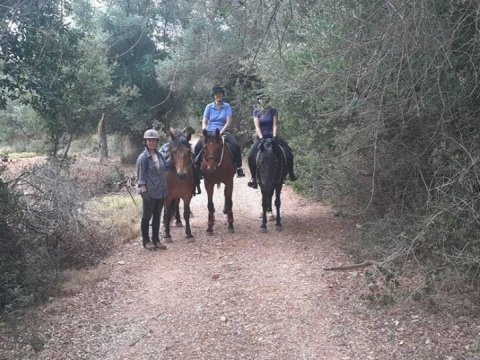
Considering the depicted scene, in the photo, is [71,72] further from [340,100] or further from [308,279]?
[308,279]

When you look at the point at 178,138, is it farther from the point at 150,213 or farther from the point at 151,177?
the point at 150,213

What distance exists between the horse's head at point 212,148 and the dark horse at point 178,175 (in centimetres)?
35

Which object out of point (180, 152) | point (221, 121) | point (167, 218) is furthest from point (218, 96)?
point (167, 218)

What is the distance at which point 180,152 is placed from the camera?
8711 mm

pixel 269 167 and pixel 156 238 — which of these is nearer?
pixel 156 238

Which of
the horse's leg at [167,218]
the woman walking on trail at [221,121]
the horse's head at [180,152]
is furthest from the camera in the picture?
the woman walking on trail at [221,121]

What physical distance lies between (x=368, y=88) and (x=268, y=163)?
3934 millimetres

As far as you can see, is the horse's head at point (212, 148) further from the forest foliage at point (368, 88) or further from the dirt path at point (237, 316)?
the dirt path at point (237, 316)

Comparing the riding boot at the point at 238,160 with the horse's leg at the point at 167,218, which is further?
the riding boot at the point at 238,160

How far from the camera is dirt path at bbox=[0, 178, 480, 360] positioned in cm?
490

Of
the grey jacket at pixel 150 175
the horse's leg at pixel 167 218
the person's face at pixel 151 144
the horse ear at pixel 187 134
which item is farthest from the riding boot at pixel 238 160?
the person's face at pixel 151 144

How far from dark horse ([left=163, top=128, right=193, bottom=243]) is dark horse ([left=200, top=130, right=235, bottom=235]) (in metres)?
0.36

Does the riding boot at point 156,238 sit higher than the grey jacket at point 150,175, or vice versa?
the grey jacket at point 150,175

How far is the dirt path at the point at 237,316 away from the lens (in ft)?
16.1
